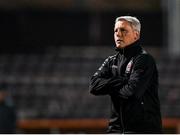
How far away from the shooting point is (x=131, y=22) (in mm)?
3975

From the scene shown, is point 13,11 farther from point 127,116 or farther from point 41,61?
point 127,116

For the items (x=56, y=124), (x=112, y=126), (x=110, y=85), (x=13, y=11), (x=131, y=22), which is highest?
(x=13, y=11)

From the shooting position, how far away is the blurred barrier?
39.8ft

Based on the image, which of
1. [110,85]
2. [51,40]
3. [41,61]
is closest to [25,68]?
[41,61]

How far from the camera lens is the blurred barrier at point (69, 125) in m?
12.1

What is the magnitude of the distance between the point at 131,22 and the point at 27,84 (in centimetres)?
1137

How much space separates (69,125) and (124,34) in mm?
8532

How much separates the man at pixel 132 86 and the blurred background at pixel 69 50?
8.73m

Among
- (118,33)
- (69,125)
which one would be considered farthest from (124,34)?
(69,125)

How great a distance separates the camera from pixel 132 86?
3951 millimetres

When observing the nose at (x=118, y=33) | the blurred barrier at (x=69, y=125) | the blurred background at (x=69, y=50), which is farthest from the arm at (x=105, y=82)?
the blurred background at (x=69, y=50)

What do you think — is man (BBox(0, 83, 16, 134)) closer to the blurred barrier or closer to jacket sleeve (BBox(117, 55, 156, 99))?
the blurred barrier

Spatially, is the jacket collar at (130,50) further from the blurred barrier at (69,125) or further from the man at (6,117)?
the blurred barrier at (69,125)

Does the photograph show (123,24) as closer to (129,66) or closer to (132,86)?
(129,66)
